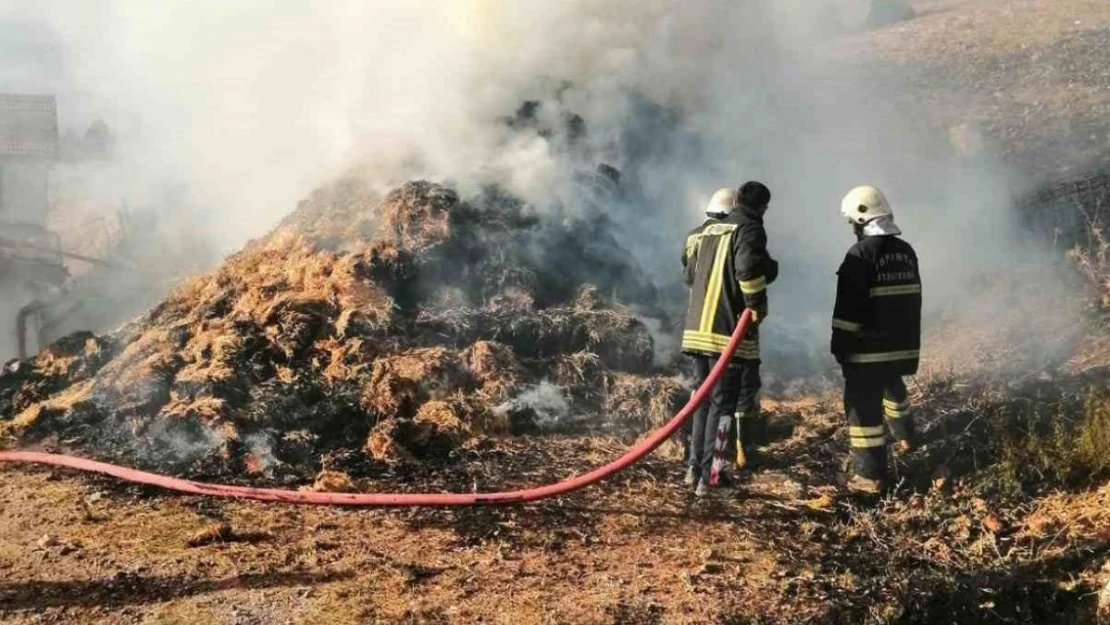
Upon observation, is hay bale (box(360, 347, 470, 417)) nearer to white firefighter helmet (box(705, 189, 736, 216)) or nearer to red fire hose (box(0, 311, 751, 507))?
red fire hose (box(0, 311, 751, 507))

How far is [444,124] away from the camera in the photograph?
9281mm

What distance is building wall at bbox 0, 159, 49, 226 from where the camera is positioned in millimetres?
20953

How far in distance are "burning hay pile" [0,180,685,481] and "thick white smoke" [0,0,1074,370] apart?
3.37ft

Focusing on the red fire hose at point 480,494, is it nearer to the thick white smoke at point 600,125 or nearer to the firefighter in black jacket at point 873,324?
the firefighter in black jacket at point 873,324

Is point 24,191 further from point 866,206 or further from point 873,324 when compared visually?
point 873,324

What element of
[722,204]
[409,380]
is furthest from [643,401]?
[409,380]

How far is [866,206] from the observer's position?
198 inches

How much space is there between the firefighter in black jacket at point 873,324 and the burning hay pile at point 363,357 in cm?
149

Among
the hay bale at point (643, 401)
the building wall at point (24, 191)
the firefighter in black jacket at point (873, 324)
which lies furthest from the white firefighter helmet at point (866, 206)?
the building wall at point (24, 191)

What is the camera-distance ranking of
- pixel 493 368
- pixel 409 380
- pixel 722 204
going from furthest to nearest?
pixel 493 368
pixel 409 380
pixel 722 204

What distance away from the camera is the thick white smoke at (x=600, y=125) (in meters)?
9.11

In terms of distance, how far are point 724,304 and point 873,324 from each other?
33.1 inches

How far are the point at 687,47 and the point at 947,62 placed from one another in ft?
31.1

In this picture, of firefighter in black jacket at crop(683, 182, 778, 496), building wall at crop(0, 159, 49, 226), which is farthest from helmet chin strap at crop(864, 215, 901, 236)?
building wall at crop(0, 159, 49, 226)
